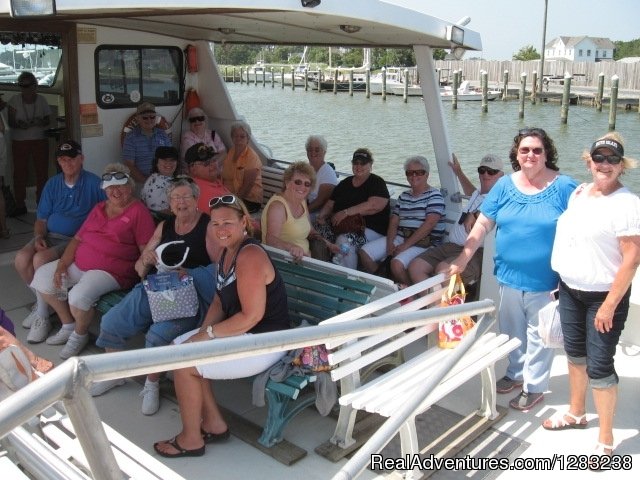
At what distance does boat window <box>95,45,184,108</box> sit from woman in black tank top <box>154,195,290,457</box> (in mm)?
3354

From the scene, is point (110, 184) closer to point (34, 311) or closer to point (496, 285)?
point (34, 311)

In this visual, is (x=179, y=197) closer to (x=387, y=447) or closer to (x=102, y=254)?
(x=102, y=254)

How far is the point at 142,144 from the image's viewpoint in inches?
233

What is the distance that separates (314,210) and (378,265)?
2.90ft

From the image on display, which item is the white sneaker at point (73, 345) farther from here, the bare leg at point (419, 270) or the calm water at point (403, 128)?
the calm water at point (403, 128)

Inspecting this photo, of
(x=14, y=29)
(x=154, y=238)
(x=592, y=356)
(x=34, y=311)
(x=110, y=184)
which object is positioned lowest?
(x=34, y=311)

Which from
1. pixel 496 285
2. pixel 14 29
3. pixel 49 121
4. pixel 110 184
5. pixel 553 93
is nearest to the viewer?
pixel 110 184

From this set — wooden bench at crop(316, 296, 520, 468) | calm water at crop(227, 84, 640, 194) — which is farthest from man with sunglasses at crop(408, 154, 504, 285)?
calm water at crop(227, 84, 640, 194)

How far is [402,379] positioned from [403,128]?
22.5 metres

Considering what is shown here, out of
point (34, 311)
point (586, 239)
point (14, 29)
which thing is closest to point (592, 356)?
point (586, 239)

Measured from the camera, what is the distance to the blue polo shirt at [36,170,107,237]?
15.3 ft

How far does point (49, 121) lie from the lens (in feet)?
22.8

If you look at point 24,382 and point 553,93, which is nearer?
point 24,382

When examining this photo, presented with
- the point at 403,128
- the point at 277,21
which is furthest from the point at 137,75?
the point at 403,128
